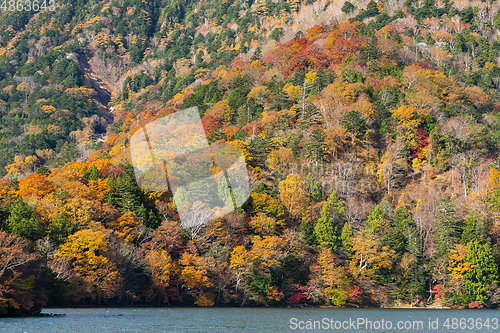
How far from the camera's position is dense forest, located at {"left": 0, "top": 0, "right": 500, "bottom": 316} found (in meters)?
54.9

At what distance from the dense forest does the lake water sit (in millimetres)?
4439

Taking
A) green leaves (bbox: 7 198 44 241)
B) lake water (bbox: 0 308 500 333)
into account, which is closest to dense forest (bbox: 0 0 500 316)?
green leaves (bbox: 7 198 44 241)

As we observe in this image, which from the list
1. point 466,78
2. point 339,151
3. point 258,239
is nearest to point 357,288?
point 258,239

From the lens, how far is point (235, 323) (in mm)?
42719

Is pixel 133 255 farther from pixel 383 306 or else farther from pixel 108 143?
pixel 108 143

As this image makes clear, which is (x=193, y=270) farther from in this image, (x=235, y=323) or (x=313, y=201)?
(x=313, y=201)

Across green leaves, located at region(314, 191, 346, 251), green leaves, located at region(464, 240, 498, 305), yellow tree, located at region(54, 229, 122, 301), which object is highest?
yellow tree, located at region(54, 229, 122, 301)

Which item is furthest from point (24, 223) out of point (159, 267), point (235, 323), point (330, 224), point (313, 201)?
point (313, 201)

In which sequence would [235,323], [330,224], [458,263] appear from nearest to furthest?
[235,323], [458,263], [330,224]

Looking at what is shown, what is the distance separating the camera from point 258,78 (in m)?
129

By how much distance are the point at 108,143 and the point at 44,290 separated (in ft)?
291

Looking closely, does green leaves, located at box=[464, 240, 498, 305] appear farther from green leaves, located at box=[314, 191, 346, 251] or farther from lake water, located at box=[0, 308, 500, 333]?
green leaves, located at box=[314, 191, 346, 251]

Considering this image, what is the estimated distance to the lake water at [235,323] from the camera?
120 feet

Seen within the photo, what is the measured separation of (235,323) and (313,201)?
38520 mm
